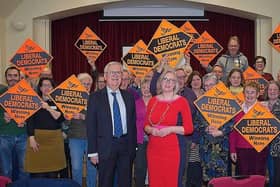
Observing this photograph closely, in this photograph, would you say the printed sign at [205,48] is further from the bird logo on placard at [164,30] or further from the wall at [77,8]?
the wall at [77,8]

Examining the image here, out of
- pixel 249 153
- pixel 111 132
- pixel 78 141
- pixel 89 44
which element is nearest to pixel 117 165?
pixel 111 132

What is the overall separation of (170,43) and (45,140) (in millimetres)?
1564

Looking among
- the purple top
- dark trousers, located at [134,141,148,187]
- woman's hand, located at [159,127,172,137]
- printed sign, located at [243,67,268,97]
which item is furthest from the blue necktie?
printed sign, located at [243,67,268,97]

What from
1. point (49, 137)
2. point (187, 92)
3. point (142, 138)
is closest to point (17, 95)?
point (49, 137)

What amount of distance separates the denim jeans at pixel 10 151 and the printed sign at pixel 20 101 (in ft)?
0.67

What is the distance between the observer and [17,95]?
471 centimetres

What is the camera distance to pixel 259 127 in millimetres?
4254

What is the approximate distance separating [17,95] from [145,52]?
152 cm

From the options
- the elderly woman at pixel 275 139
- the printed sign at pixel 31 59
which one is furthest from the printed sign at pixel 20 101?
the elderly woman at pixel 275 139

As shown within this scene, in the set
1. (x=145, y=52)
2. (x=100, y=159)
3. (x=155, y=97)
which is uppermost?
(x=145, y=52)

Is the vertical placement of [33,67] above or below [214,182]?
above

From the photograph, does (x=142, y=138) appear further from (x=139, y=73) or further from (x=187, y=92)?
(x=139, y=73)

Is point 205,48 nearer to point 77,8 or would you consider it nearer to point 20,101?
point 20,101

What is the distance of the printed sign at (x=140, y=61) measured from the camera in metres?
Result: 5.33
